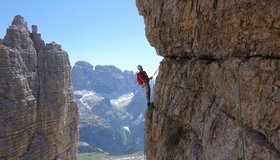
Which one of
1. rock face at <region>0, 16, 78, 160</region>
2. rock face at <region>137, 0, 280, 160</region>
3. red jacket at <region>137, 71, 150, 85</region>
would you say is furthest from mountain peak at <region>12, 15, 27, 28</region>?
rock face at <region>137, 0, 280, 160</region>

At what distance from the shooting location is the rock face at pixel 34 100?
5281 centimetres

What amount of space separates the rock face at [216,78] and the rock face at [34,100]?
4069 centimetres

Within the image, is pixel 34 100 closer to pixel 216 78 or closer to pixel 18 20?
pixel 18 20

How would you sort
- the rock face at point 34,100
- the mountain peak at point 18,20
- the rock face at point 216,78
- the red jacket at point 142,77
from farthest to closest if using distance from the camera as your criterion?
the mountain peak at point 18,20 < the rock face at point 34,100 < the red jacket at point 142,77 < the rock face at point 216,78

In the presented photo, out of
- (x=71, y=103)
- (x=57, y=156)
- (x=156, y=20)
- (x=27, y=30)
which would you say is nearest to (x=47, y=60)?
(x=27, y=30)

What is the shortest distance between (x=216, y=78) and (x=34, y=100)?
2088 inches

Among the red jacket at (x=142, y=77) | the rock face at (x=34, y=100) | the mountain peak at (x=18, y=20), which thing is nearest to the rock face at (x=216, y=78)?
the red jacket at (x=142, y=77)

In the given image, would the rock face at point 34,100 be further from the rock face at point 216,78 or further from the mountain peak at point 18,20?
the rock face at point 216,78

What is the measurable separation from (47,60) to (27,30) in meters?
6.09

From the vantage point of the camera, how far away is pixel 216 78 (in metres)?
10.3

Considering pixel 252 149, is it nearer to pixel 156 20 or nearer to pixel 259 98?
pixel 259 98

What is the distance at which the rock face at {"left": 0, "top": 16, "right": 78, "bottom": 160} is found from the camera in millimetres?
52812

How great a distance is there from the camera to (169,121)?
45.8 feet

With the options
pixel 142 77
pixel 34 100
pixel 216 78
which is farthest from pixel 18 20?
pixel 216 78
